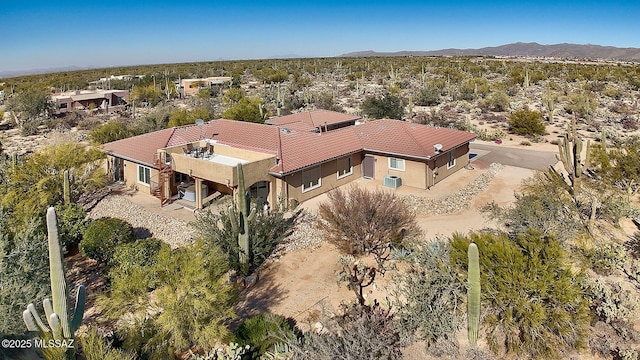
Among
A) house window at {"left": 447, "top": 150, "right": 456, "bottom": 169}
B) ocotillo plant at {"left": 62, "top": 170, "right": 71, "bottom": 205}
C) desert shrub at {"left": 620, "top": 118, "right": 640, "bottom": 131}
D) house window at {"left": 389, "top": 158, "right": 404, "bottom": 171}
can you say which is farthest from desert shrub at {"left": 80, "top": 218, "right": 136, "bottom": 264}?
desert shrub at {"left": 620, "top": 118, "right": 640, "bottom": 131}

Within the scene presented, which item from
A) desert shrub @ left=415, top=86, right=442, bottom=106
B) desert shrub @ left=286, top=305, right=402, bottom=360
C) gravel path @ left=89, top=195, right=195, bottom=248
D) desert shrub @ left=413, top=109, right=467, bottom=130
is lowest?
→ desert shrub @ left=286, top=305, right=402, bottom=360

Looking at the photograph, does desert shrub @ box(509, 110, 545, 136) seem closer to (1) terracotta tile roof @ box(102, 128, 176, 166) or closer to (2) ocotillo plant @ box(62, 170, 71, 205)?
(1) terracotta tile roof @ box(102, 128, 176, 166)

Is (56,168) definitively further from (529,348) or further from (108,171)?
(529,348)

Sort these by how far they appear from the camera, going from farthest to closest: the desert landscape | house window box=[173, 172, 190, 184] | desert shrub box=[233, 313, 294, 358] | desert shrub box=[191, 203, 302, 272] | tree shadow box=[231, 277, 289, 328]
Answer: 1. house window box=[173, 172, 190, 184]
2. desert shrub box=[191, 203, 302, 272]
3. tree shadow box=[231, 277, 289, 328]
4. desert shrub box=[233, 313, 294, 358]
5. the desert landscape

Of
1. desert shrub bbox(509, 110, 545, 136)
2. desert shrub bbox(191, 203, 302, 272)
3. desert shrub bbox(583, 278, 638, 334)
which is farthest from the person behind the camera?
desert shrub bbox(509, 110, 545, 136)

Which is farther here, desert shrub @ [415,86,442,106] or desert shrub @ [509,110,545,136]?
desert shrub @ [415,86,442,106]

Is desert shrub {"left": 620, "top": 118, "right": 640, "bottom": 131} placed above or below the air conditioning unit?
above
